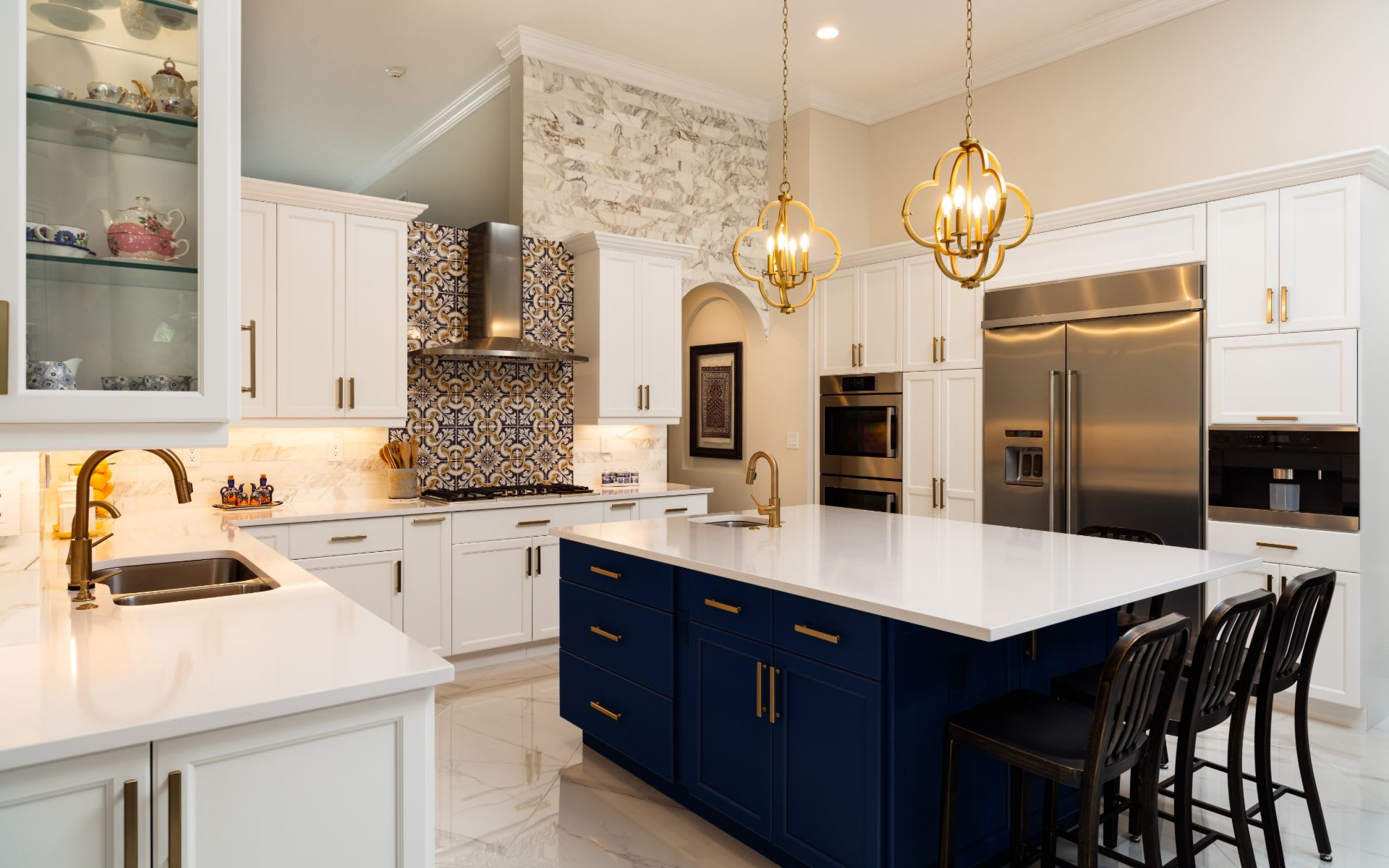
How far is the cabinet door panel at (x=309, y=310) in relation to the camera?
168 inches

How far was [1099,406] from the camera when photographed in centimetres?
439

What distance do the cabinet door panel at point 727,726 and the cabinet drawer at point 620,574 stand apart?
193 mm

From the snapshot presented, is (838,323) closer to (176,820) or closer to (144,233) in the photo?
(144,233)

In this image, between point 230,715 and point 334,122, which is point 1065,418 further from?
point 334,122

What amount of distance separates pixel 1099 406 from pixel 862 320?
5.56 ft

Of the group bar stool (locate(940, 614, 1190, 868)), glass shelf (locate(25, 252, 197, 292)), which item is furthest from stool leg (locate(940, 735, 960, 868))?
glass shelf (locate(25, 252, 197, 292))

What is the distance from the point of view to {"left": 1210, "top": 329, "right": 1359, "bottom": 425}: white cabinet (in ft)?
11.8

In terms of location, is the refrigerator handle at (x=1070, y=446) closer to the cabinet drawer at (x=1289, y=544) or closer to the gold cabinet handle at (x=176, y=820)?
A: the cabinet drawer at (x=1289, y=544)

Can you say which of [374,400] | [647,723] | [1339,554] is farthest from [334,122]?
[1339,554]

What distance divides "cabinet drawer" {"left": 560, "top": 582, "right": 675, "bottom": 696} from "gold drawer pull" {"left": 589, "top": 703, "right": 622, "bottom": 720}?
16 cm

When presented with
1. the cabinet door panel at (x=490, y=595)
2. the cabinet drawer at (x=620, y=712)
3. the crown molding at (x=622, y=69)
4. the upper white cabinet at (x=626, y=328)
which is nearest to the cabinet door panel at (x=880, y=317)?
the upper white cabinet at (x=626, y=328)

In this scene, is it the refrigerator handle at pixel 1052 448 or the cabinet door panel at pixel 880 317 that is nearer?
the refrigerator handle at pixel 1052 448

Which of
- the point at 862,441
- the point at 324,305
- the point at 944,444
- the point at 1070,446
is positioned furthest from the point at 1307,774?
the point at 324,305

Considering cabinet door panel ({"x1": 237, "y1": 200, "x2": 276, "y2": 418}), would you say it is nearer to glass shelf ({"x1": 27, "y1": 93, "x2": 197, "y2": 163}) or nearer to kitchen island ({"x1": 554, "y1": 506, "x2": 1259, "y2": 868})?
kitchen island ({"x1": 554, "y1": 506, "x2": 1259, "y2": 868})
